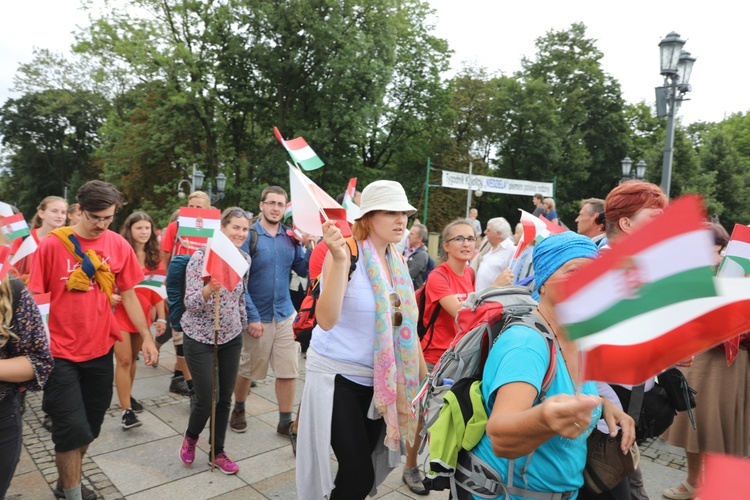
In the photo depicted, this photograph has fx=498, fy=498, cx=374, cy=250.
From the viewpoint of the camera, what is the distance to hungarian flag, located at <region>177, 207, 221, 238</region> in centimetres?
458

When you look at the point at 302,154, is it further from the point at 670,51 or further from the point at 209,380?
the point at 670,51

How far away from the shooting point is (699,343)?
121 cm

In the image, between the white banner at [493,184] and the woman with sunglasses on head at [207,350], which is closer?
the woman with sunglasses on head at [207,350]

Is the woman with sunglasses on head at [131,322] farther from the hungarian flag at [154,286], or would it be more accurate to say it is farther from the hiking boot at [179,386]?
the hiking boot at [179,386]

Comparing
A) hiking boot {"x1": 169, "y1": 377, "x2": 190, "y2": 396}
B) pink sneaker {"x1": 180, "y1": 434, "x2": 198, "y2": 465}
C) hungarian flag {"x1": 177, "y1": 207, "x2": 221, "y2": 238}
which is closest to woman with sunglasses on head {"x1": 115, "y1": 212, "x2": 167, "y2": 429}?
hiking boot {"x1": 169, "y1": 377, "x2": 190, "y2": 396}

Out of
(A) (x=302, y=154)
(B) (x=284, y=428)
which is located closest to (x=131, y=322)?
(B) (x=284, y=428)

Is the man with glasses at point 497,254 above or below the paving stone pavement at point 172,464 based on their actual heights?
above

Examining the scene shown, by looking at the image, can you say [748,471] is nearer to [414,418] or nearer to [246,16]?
[414,418]

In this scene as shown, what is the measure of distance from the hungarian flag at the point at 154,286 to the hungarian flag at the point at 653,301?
446 cm

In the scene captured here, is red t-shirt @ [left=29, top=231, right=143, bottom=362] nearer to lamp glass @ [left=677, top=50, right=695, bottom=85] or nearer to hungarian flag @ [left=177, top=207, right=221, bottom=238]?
hungarian flag @ [left=177, top=207, right=221, bottom=238]

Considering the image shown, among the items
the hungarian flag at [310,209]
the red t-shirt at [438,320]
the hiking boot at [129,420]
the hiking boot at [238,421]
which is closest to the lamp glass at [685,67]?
the red t-shirt at [438,320]

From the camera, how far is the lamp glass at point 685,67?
925cm

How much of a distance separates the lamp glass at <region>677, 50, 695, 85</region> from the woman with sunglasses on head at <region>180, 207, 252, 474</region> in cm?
935

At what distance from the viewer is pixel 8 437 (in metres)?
2.20
